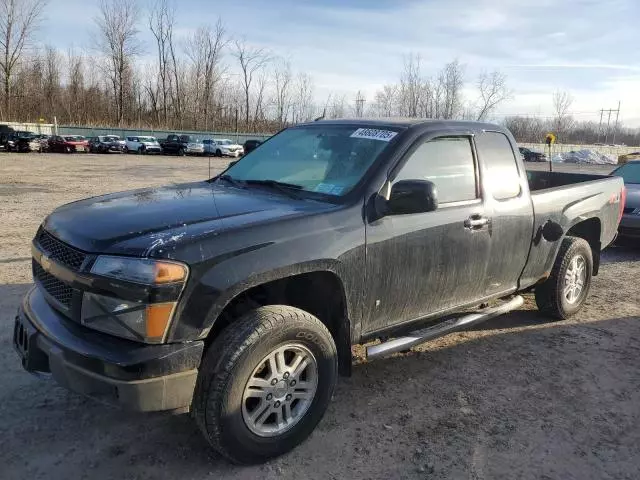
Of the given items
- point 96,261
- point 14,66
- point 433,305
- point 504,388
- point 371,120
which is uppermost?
point 14,66

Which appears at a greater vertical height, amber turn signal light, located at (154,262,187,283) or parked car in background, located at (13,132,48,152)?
parked car in background, located at (13,132,48,152)

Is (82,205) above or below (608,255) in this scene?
above

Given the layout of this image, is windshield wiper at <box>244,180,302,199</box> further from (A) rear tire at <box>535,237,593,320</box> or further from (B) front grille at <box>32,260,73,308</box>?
(A) rear tire at <box>535,237,593,320</box>

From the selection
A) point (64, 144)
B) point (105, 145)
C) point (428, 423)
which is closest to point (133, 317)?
point (428, 423)

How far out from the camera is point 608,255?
869 cm

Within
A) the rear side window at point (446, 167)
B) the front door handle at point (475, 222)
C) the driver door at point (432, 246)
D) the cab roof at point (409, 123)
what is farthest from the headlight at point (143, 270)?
the front door handle at point (475, 222)

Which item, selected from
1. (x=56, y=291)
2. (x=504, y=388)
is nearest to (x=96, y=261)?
(x=56, y=291)

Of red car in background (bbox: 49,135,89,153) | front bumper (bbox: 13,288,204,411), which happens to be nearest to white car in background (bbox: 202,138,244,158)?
red car in background (bbox: 49,135,89,153)

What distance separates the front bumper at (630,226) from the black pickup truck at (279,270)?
16.1 ft

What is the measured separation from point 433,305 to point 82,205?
2.40 m

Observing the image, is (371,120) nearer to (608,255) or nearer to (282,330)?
(282,330)

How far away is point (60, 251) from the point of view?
2900mm

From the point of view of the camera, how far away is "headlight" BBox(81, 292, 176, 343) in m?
Result: 2.53

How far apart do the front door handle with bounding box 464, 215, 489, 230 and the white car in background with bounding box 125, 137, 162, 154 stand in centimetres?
4339
